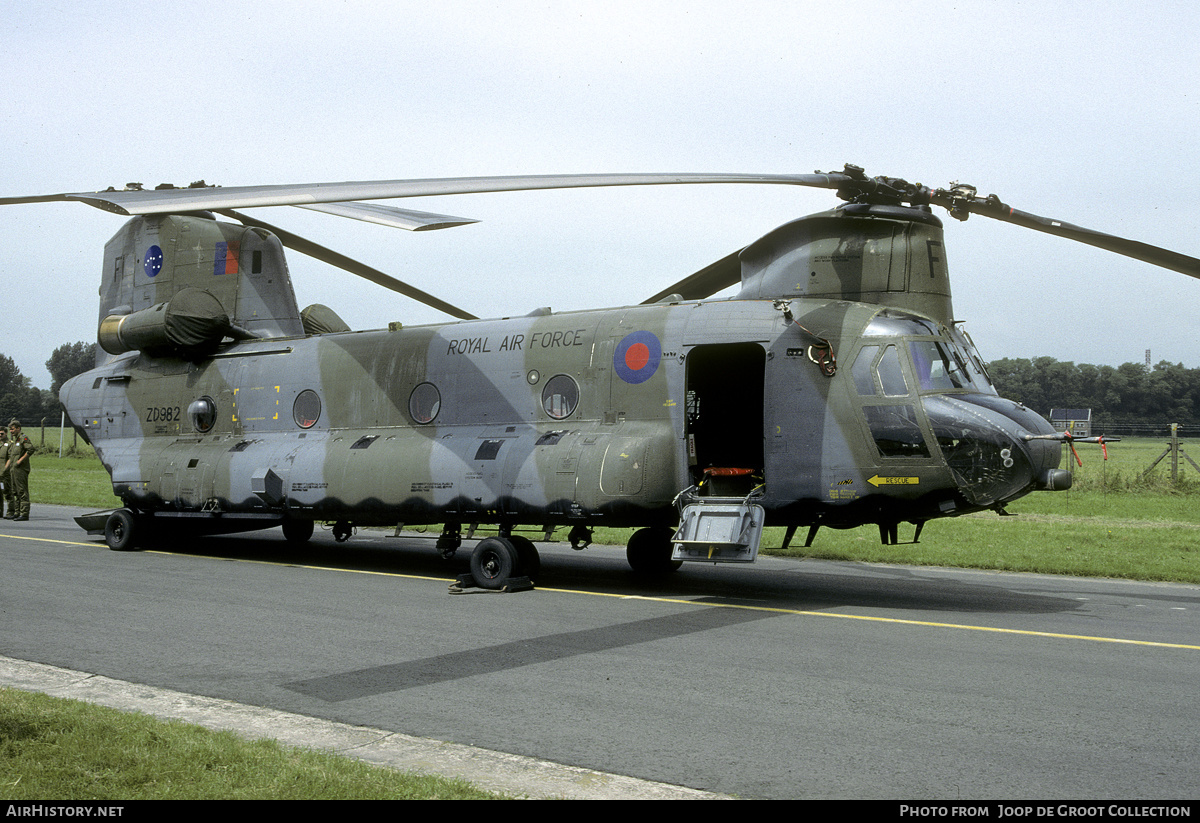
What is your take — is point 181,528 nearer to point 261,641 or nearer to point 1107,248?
point 261,641

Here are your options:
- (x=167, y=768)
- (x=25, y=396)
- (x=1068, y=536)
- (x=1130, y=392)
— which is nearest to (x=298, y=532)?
(x=167, y=768)

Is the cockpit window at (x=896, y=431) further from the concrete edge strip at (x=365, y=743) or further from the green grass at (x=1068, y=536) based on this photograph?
the concrete edge strip at (x=365, y=743)

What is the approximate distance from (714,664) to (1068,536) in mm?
12099

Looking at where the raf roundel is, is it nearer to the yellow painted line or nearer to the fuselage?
the fuselage

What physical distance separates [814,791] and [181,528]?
1488 centimetres

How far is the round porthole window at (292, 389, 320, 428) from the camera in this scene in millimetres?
14844

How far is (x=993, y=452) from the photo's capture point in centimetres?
1003

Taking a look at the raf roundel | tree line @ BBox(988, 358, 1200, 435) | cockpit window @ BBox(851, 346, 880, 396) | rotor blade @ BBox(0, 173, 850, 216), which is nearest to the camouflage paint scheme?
cockpit window @ BBox(851, 346, 880, 396)

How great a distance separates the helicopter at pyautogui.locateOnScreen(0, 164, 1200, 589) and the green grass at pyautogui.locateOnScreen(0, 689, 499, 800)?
4440mm

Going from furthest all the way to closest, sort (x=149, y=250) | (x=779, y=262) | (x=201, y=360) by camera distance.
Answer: (x=149, y=250)
(x=201, y=360)
(x=779, y=262)

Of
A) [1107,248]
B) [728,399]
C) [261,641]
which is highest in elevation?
[1107,248]

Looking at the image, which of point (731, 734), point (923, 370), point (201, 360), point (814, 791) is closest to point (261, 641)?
point (731, 734)

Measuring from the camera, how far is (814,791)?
4.74 meters

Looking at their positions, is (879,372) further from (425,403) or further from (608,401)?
(425,403)
